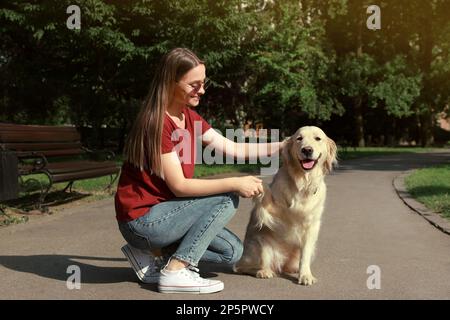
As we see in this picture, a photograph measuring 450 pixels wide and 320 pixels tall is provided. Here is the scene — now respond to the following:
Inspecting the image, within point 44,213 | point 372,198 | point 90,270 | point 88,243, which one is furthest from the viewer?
point 372,198

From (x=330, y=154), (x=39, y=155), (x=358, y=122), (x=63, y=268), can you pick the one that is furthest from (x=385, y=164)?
(x=358, y=122)

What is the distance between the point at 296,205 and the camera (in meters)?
4.35

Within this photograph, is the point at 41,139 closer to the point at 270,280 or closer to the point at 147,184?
the point at 147,184

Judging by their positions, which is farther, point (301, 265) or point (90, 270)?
point (90, 270)

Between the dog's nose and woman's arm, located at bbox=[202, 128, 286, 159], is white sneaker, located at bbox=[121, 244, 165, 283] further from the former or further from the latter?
the dog's nose

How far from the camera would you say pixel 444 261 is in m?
5.16

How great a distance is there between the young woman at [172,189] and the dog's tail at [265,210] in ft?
Result: 1.07

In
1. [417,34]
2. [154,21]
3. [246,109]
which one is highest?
[417,34]

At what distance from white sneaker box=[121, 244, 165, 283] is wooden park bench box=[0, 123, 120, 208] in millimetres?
3117

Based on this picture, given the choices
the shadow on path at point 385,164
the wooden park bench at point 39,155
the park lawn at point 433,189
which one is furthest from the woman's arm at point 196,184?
the shadow on path at point 385,164

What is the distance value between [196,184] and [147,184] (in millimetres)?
360

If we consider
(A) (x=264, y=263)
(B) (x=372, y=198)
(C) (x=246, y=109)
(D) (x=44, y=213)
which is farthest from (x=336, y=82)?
(A) (x=264, y=263)

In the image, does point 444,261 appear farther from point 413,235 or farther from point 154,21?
point 154,21
